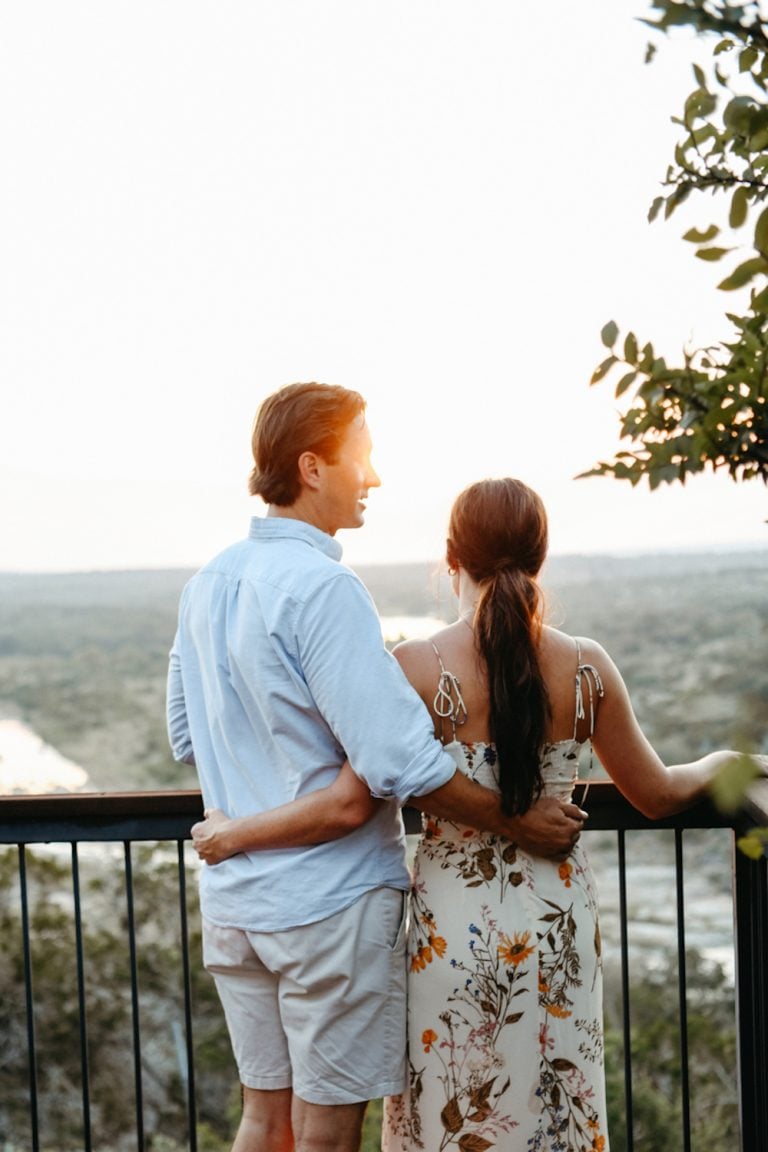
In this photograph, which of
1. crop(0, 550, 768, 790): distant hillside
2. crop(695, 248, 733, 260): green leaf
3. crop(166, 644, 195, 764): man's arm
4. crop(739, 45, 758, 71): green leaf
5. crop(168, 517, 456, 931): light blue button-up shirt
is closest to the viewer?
crop(695, 248, 733, 260): green leaf

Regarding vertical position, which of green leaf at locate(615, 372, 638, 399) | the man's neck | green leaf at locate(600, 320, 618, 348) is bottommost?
the man's neck

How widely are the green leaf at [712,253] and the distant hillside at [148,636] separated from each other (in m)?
24.3

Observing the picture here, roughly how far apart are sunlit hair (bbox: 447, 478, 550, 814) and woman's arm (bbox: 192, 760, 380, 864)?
0.83ft

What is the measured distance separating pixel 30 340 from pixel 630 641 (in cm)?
1931

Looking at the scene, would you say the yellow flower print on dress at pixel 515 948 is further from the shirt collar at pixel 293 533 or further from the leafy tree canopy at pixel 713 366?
the leafy tree canopy at pixel 713 366

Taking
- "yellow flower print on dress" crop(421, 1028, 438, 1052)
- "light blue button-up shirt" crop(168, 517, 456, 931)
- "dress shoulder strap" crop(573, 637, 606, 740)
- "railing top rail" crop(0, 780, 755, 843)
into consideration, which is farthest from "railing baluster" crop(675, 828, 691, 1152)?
"light blue button-up shirt" crop(168, 517, 456, 931)

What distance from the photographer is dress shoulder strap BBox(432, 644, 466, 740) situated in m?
1.92

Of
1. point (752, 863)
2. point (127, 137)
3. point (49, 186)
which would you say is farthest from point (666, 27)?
point (49, 186)

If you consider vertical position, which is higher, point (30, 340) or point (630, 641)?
point (30, 340)

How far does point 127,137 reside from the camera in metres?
26.3

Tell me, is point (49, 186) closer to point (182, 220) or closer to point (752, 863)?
point (182, 220)

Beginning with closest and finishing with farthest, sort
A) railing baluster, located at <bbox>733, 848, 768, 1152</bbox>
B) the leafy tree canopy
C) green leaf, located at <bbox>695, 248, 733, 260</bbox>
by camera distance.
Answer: green leaf, located at <bbox>695, 248, 733, 260</bbox> < the leafy tree canopy < railing baluster, located at <bbox>733, 848, 768, 1152</bbox>

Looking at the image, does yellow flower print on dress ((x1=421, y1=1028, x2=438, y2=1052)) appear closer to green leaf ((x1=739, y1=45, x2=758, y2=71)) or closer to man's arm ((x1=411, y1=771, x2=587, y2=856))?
man's arm ((x1=411, y1=771, x2=587, y2=856))

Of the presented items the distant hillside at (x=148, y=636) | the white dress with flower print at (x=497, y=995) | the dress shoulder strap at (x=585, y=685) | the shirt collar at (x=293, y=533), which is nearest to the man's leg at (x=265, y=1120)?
the white dress with flower print at (x=497, y=995)
